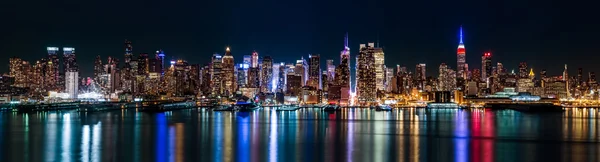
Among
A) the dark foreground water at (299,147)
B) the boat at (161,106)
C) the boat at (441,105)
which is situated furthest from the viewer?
the boat at (441,105)

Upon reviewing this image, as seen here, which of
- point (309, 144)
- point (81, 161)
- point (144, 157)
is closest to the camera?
point (81, 161)

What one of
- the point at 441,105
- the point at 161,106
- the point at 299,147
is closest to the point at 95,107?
the point at 161,106

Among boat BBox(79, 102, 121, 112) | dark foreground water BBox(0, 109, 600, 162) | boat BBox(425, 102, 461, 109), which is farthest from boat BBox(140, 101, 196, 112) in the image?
dark foreground water BBox(0, 109, 600, 162)

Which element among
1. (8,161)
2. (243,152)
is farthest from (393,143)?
(8,161)

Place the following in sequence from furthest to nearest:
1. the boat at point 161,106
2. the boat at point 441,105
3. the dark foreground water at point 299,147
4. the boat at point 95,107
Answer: the boat at point 441,105 → the boat at point 95,107 → the boat at point 161,106 → the dark foreground water at point 299,147

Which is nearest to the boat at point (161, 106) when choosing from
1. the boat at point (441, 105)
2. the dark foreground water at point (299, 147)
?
the boat at point (441, 105)

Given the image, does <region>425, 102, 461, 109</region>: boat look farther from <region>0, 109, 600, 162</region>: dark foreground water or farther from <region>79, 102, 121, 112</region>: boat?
<region>0, 109, 600, 162</region>: dark foreground water

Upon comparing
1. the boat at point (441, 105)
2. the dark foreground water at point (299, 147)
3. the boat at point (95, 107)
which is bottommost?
Result: the boat at point (441, 105)

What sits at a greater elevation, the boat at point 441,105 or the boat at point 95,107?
the boat at point 95,107

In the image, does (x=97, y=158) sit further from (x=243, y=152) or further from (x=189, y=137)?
(x=189, y=137)

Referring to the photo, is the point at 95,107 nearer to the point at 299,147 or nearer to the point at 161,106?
the point at 161,106

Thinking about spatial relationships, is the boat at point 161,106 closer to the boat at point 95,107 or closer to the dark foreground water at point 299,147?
the boat at point 95,107
